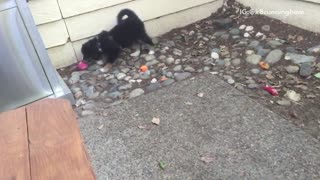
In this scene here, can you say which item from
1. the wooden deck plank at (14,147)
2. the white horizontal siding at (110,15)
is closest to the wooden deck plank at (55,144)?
the wooden deck plank at (14,147)

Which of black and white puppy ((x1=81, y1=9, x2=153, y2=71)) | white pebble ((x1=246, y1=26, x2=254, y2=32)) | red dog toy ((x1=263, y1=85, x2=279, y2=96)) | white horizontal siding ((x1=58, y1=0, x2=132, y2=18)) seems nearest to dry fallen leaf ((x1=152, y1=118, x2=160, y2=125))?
red dog toy ((x1=263, y1=85, x2=279, y2=96))

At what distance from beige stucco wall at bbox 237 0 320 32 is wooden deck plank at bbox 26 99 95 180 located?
95.1 inches

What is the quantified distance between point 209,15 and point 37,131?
286 centimetres

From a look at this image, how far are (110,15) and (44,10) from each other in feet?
1.96

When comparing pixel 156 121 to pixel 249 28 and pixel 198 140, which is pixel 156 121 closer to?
pixel 198 140

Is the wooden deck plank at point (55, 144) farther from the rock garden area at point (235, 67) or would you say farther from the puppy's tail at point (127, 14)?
the puppy's tail at point (127, 14)

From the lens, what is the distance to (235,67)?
262cm

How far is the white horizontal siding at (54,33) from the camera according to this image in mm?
2834

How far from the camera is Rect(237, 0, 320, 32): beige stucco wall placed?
9.09ft

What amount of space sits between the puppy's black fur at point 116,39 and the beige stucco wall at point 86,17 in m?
0.11

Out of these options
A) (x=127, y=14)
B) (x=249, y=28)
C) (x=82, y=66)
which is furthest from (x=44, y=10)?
(x=249, y=28)

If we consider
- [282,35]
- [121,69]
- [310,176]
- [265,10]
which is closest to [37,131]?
[310,176]

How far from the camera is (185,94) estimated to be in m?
2.42

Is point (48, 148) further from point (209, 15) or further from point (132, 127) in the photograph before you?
point (209, 15)
